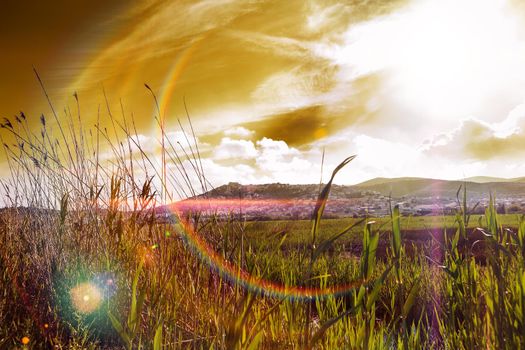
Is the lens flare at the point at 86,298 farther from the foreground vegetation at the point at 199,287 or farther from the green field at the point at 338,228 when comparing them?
the green field at the point at 338,228

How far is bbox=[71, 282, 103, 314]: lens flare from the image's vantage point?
117 inches

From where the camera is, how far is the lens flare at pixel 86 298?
9.71 feet

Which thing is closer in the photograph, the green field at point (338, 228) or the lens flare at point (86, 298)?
the green field at point (338, 228)

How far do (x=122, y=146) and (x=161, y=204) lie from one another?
103 centimetres

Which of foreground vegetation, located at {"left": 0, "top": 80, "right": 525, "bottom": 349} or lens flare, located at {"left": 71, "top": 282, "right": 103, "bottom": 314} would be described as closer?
foreground vegetation, located at {"left": 0, "top": 80, "right": 525, "bottom": 349}

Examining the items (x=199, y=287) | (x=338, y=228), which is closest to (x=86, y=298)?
(x=199, y=287)

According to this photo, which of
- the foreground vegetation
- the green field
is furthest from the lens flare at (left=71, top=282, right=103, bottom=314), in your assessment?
the green field

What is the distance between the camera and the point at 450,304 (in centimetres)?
215

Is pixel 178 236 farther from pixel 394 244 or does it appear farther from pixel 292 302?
pixel 394 244

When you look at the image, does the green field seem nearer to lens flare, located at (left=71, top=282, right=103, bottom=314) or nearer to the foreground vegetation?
the foreground vegetation

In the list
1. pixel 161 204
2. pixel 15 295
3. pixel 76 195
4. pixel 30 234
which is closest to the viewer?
pixel 161 204

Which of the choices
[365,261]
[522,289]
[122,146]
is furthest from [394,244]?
[122,146]

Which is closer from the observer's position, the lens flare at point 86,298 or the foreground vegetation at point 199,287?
the foreground vegetation at point 199,287

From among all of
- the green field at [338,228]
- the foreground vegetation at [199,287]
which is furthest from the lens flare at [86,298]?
the green field at [338,228]
